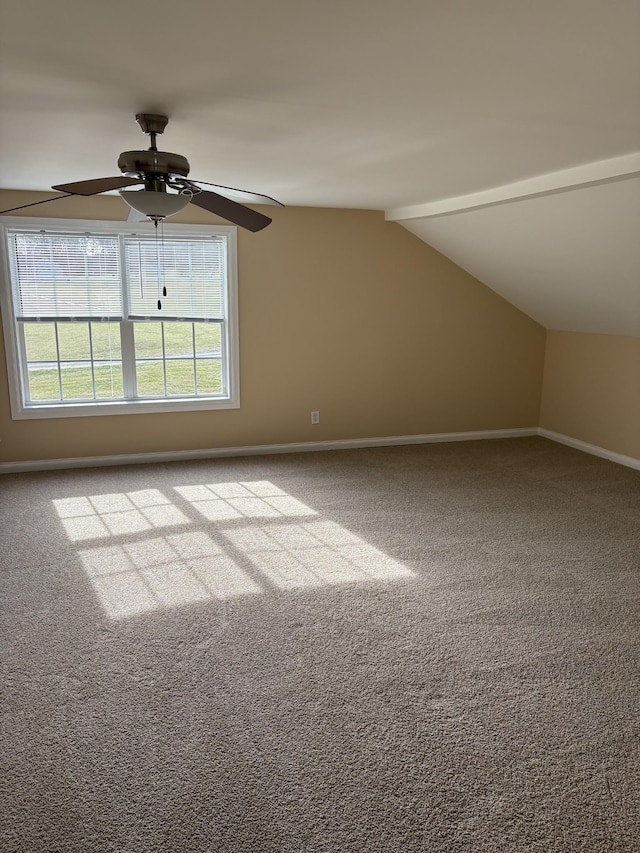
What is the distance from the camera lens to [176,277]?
5215mm

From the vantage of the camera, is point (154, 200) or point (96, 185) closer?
point (96, 185)

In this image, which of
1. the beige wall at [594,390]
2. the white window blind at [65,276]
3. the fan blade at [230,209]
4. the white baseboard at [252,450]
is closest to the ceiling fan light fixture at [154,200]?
the fan blade at [230,209]

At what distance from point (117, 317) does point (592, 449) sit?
14.5 ft

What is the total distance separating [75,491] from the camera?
15.3ft

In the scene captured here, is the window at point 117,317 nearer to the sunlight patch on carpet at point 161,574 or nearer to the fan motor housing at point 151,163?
the sunlight patch on carpet at point 161,574

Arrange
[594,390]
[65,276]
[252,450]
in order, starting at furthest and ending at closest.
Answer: [594,390] < [252,450] < [65,276]

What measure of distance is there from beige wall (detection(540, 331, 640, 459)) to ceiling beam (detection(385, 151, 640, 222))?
202cm

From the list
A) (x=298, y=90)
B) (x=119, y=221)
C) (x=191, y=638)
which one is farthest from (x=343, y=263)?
(x=191, y=638)

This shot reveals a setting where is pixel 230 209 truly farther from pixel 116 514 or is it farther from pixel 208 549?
pixel 116 514

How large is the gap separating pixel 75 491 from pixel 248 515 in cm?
140

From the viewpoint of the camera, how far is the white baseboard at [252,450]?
5.15 meters

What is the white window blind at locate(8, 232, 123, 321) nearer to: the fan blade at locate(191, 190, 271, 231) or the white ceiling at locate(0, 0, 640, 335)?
the white ceiling at locate(0, 0, 640, 335)

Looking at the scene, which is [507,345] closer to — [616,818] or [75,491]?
[75,491]

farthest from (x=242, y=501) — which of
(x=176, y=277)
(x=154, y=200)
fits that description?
(x=154, y=200)
